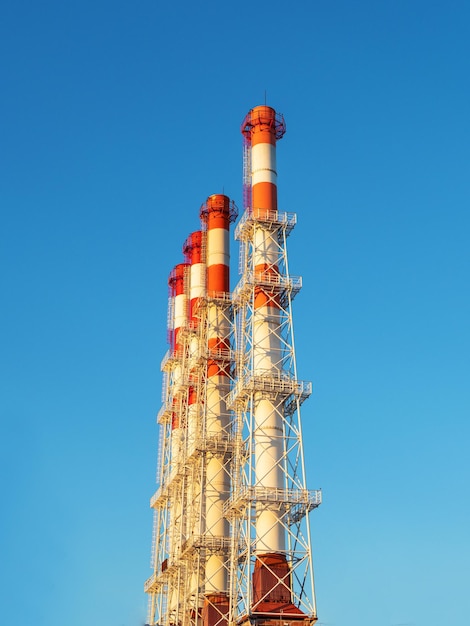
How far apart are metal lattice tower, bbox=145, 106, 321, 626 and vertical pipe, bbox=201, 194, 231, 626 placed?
90 mm

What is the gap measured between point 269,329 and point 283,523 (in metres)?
13.5

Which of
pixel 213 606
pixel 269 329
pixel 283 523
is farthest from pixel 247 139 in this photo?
pixel 213 606

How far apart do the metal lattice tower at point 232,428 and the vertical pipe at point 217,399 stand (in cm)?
9

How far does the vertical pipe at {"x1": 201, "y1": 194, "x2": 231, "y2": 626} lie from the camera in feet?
253

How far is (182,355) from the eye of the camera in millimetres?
94750

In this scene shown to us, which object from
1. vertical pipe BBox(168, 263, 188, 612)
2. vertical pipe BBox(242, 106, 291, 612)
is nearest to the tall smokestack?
vertical pipe BBox(168, 263, 188, 612)

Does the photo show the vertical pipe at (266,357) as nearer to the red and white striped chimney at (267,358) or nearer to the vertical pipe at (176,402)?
the red and white striped chimney at (267,358)

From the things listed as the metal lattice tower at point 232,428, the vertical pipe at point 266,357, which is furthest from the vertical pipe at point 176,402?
the vertical pipe at point 266,357

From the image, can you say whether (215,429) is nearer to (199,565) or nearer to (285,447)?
(199,565)

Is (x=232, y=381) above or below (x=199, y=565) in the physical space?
above

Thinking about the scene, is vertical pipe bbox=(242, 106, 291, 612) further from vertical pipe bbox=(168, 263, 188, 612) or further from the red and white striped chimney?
vertical pipe bbox=(168, 263, 188, 612)

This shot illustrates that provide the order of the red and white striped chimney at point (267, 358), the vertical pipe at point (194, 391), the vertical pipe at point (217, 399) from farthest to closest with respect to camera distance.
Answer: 1. the vertical pipe at point (194, 391)
2. the vertical pipe at point (217, 399)
3. the red and white striped chimney at point (267, 358)

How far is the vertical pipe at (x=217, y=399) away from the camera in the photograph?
77.2 meters

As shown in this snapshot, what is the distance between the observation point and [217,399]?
277ft
